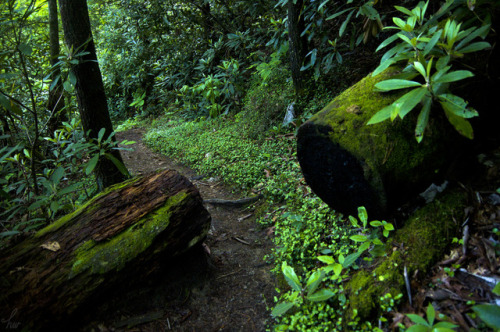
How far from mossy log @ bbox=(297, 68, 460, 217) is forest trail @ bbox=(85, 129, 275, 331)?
3.95 feet

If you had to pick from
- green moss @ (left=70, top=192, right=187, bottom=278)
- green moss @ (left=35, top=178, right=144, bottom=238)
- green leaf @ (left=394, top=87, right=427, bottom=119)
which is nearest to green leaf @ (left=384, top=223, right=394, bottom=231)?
green leaf @ (left=394, top=87, right=427, bottom=119)

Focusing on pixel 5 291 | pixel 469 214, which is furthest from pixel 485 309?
pixel 5 291

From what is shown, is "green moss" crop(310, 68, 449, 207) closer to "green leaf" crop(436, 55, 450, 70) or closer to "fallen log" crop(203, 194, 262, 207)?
"green leaf" crop(436, 55, 450, 70)

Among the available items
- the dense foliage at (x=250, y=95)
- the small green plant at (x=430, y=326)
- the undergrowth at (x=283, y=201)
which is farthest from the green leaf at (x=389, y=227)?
the small green plant at (x=430, y=326)

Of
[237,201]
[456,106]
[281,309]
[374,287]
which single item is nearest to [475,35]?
[456,106]

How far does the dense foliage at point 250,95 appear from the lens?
236 cm

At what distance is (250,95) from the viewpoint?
7754 millimetres

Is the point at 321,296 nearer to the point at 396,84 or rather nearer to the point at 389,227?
the point at 389,227

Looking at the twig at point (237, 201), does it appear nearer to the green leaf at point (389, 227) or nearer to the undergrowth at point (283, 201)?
the undergrowth at point (283, 201)

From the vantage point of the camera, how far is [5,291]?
2.32 meters

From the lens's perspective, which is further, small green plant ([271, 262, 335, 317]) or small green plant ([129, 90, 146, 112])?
small green plant ([129, 90, 146, 112])

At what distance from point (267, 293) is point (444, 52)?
2.63m

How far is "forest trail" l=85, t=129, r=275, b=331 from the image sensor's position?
2.66 m

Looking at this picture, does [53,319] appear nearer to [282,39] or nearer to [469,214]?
[469,214]
